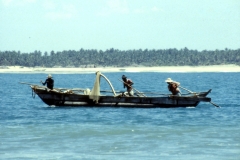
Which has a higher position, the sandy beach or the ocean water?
the ocean water

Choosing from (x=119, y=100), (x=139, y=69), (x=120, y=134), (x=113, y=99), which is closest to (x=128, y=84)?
(x=119, y=100)

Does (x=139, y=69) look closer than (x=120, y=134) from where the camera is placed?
No

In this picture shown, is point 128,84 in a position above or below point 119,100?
above

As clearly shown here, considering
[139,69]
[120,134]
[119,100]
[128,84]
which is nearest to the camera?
[120,134]

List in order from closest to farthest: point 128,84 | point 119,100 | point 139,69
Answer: point 128,84
point 119,100
point 139,69

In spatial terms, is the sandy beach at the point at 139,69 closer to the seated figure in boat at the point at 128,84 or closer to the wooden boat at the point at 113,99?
the wooden boat at the point at 113,99

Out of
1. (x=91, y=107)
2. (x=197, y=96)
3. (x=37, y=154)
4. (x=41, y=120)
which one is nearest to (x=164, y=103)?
(x=197, y=96)

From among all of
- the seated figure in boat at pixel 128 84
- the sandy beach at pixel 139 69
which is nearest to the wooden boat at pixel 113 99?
the seated figure in boat at pixel 128 84

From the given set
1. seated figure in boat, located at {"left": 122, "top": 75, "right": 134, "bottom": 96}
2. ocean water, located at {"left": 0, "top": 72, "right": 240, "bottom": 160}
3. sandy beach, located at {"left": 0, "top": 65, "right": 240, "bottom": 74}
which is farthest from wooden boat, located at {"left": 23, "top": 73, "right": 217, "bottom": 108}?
sandy beach, located at {"left": 0, "top": 65, "right": 240, "bottom": 74}

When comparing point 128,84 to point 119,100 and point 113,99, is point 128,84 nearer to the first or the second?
point 119,100

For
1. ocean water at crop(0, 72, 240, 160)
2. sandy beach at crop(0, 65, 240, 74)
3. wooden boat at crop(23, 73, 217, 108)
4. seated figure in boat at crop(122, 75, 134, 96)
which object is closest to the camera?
ocean water at crop(0, 72, 240, 160)

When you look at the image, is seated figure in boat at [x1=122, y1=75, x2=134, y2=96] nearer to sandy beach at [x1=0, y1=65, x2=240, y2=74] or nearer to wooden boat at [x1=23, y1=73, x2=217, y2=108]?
wooden boat at [x1=23, y1=73, x2=217, y2=108]

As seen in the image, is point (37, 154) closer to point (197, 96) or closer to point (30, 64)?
point (197, 96)

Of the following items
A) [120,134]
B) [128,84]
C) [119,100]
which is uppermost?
[128,84]
